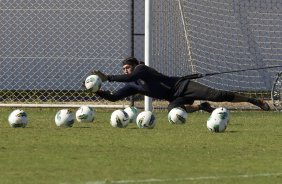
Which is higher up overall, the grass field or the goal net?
the goal net

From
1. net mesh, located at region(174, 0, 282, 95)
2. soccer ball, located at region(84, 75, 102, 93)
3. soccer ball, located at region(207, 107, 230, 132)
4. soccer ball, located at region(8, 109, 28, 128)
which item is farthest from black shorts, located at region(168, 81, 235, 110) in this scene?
net mesh, located at region(174, 0, 282, 95)

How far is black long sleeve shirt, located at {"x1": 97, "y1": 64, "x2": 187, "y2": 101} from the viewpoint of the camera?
1661cm

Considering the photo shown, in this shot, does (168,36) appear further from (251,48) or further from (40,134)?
(40,134)

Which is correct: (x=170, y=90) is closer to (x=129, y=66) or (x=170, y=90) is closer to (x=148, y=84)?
(x=148, y=84)

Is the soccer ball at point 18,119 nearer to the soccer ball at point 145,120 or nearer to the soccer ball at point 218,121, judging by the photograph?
the soccer ball at point 145,120

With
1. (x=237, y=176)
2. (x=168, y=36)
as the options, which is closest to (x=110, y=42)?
(x=168, y=36)

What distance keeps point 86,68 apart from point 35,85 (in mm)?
1492

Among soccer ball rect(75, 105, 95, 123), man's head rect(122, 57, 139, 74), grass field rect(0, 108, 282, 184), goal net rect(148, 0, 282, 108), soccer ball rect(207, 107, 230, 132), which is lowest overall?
grass field rect(0, 108, 282, 184)

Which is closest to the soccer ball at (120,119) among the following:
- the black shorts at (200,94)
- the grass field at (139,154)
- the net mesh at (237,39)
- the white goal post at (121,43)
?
the grass field at (139,154)

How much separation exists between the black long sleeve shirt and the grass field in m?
0.86

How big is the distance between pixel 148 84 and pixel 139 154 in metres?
6.28

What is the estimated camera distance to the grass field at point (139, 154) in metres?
8.75

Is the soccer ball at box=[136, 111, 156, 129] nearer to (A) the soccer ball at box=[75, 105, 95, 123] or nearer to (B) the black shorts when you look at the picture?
(A) the soccer ball at box=[75, 105, 95, 123]

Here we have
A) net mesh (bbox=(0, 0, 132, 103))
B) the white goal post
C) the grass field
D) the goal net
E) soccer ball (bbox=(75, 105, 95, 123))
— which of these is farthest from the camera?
net mesh (bbox=(0, 0, 132, 103))
